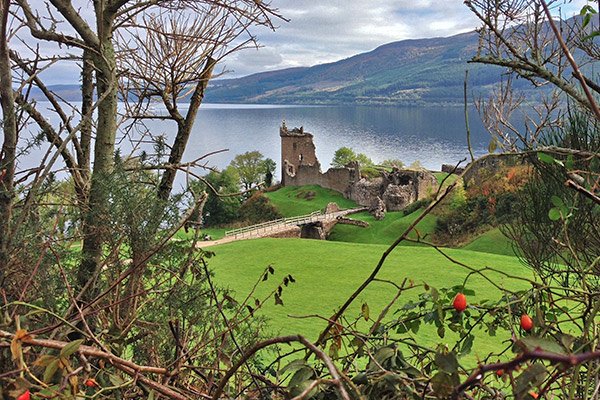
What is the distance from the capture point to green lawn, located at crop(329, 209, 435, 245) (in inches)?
1062

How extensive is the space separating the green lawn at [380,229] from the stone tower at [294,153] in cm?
1117

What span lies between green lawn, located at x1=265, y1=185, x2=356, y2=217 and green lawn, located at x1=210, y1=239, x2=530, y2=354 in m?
17.7

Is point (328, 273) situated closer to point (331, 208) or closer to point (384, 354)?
point (384, 354)

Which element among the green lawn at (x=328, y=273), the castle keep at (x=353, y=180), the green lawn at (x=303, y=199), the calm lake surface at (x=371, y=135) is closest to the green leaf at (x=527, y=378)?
the green lawn at (x=328, y=273)

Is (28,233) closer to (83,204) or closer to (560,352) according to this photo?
(83,204)

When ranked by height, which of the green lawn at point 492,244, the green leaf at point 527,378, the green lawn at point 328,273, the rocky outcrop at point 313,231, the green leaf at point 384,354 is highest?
the green leaf at point 527,378

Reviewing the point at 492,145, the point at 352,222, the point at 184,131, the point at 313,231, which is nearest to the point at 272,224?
the point at 313,231

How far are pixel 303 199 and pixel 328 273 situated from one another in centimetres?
2476

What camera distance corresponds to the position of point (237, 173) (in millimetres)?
46844

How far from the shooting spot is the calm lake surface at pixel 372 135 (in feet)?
238

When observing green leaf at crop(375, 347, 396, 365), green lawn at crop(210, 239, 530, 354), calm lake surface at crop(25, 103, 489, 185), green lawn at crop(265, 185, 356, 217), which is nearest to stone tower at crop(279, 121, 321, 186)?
green lawn at crop(265, 185, 356, 217)

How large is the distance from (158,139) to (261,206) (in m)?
34.7

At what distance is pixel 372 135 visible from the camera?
356 ft

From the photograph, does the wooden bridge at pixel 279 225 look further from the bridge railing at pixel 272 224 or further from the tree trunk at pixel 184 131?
the tree trunk at pixel 184 131
